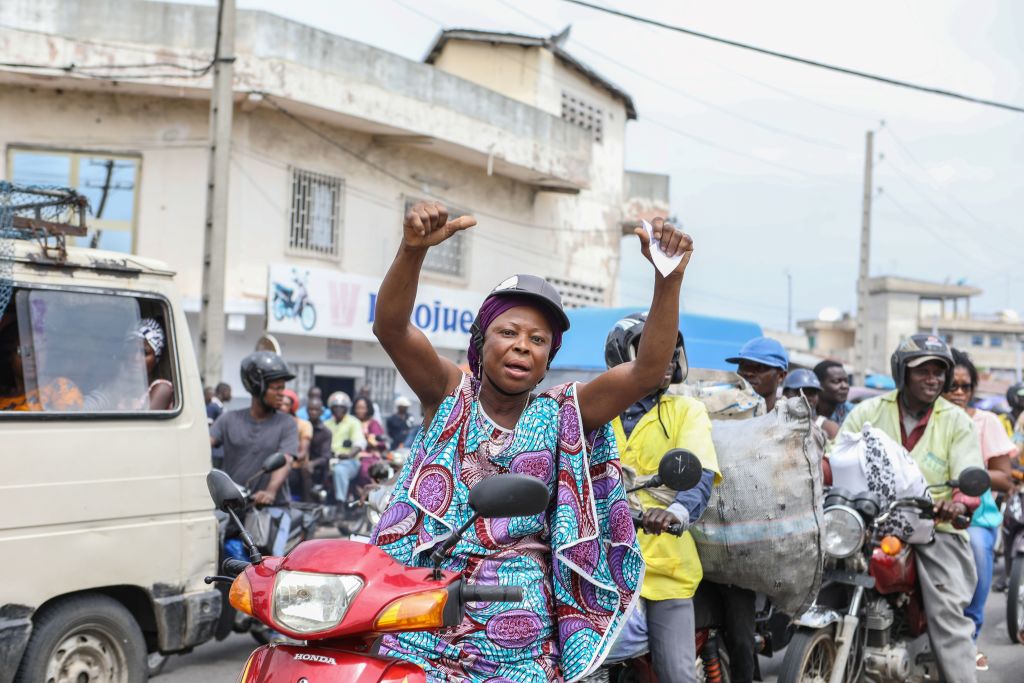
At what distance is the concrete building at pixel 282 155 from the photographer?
16875 mm

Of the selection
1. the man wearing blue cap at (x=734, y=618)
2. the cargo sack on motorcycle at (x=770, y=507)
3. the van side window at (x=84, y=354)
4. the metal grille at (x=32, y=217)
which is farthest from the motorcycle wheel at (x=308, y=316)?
the cargo sack on motorcycle at (x=770, y=507)

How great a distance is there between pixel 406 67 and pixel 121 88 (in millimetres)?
5213

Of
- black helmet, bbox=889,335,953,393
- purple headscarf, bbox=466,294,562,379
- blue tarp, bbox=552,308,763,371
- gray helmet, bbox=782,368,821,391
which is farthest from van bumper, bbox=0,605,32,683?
blue tarp, bbox=552,308,763,371

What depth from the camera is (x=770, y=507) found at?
14.0ft

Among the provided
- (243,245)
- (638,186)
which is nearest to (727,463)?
(243,245)

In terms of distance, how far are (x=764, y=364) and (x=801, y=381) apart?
144 cm

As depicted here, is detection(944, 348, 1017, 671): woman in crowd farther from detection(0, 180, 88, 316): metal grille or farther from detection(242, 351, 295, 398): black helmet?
detection(0, 180, 88, 316): metal grille

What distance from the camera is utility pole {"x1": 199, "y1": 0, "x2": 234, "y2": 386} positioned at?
12.2 m

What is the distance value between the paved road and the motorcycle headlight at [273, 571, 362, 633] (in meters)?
4.55

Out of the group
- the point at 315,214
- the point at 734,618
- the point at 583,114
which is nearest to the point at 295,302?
the point at 315,214

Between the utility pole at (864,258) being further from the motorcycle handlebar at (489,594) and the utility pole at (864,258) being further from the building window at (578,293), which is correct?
the motorcycle handlebar at (489,594)

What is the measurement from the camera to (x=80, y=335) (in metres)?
5.23

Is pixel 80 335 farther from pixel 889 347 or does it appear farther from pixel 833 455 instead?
pixel 889 347

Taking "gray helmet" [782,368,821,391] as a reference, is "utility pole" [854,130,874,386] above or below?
above
